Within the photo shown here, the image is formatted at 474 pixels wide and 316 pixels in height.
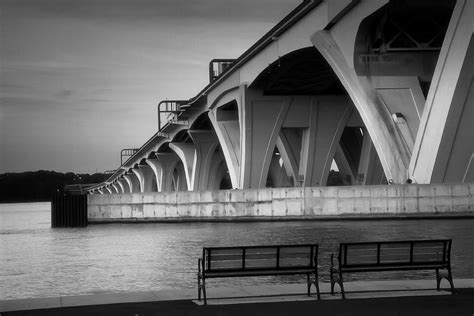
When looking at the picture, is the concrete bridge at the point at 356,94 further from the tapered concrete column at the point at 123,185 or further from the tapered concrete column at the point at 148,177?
the tapered concrete column at the point at 123,185

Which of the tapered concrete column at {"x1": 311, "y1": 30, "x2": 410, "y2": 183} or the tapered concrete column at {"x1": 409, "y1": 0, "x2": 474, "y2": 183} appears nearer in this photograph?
the tapered concrete column at {"x1": 409, "y1": 0, "x2": 474, "y2": 183}

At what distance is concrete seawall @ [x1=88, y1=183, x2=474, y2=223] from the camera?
36375mm

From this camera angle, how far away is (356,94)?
4334 cm

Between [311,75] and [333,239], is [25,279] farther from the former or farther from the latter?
[311,75]

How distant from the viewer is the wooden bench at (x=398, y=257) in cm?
1379

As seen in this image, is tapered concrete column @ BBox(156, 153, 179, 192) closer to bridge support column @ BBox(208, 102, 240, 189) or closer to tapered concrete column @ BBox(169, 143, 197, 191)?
tapered concrete column @ BBox(169, 143, 197, 191)

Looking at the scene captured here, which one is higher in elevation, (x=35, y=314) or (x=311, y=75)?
(x=311, y=75)

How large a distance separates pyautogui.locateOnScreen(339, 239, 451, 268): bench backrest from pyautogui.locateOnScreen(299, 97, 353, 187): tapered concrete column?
49.3 m

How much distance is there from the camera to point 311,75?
59.2 metres

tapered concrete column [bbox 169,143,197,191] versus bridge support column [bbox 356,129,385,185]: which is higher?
tapered concrete column [bbox 169,143,197,191]

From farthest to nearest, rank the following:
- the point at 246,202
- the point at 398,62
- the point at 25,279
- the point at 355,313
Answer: the point at 246,202 < the point at 398,62 < the point at 25,279 < the point at 355,313

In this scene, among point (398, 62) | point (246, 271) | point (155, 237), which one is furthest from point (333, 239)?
point (246, 271)

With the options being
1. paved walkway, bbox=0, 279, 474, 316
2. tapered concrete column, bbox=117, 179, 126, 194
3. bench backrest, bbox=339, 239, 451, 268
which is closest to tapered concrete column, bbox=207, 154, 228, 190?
tapered concrete column, bbox=117, 179, 126, 194

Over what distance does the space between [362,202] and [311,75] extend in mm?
21535
